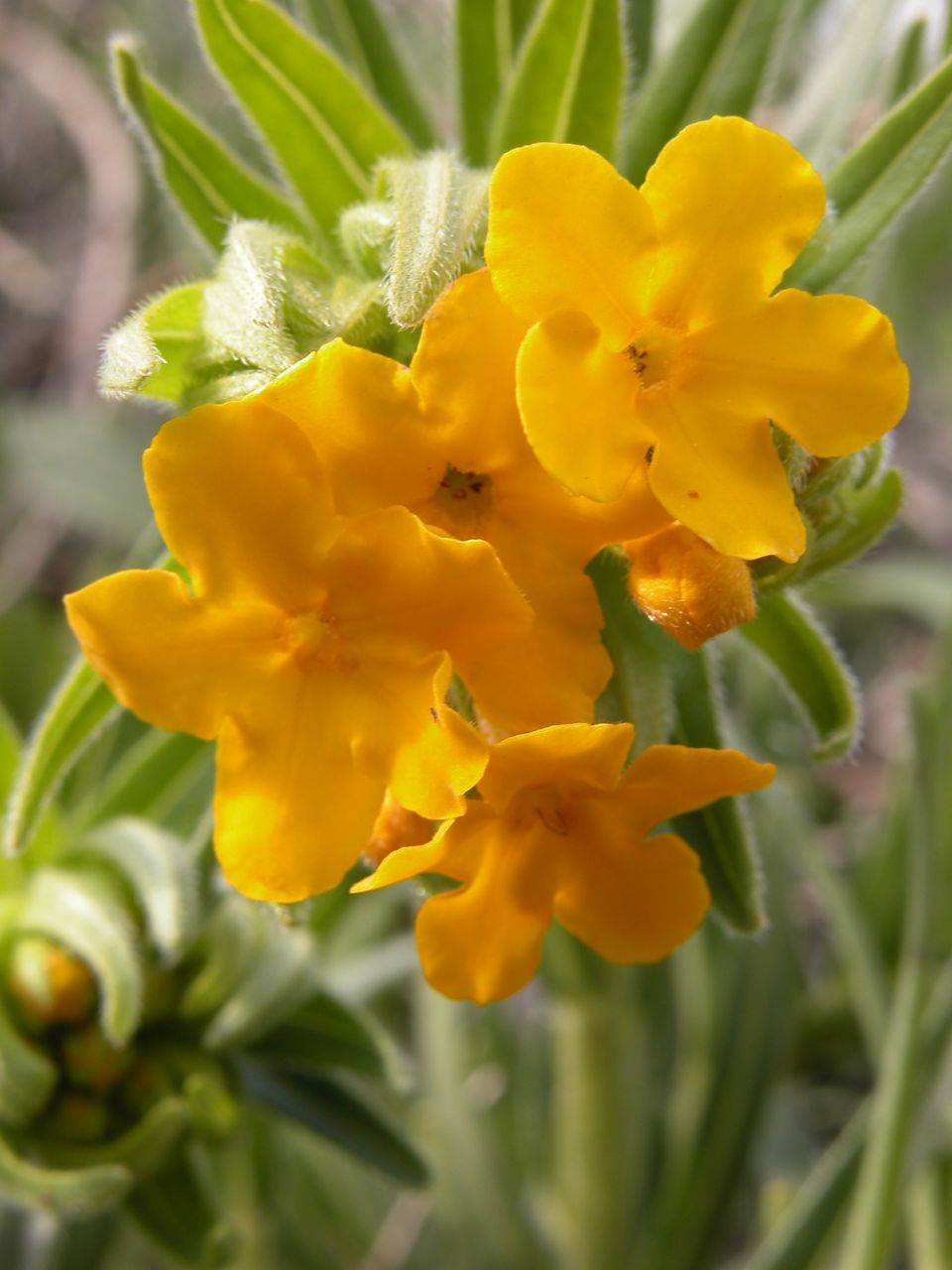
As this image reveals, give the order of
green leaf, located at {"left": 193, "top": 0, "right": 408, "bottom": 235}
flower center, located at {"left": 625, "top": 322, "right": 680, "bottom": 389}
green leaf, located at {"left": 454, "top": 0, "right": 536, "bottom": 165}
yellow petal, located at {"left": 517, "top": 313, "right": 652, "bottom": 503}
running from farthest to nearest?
green leaf, located at {"left": 454, "top": 0, "right": 536, "bottom": 165}
green leaf, located at {"left": 193, "top": 0, "right": 408, "bottom": 235}
flower center, located at {"left": 625, "top": 322, "right": 680, "bottom": 389}
yellow petal, located at {"left": 517, "top": 313, "right": 652, "bottom": 503}

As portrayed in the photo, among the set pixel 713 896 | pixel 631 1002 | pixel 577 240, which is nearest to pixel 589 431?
pixel 577 240

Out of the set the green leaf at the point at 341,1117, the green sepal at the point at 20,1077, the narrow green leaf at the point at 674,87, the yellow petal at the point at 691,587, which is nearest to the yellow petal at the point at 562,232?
the yellow petal at the point at 691,587

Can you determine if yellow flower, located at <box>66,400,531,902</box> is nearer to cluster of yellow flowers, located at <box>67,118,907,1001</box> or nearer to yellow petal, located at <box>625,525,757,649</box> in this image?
cluster of yellow flowers, located at <box>67,118,907,1001</box>

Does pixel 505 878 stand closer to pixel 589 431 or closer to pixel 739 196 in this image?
pixel 589 431

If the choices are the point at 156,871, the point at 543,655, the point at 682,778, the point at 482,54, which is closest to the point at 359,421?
the point at 543,655

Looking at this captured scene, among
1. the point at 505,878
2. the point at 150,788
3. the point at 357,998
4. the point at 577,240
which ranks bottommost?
the point at 357,998

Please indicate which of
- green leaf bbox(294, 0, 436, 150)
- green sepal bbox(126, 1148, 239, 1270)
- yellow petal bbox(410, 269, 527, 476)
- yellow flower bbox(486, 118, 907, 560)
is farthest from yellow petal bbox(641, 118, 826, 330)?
green sepal bbox(126, 1148, 239, 1270)
